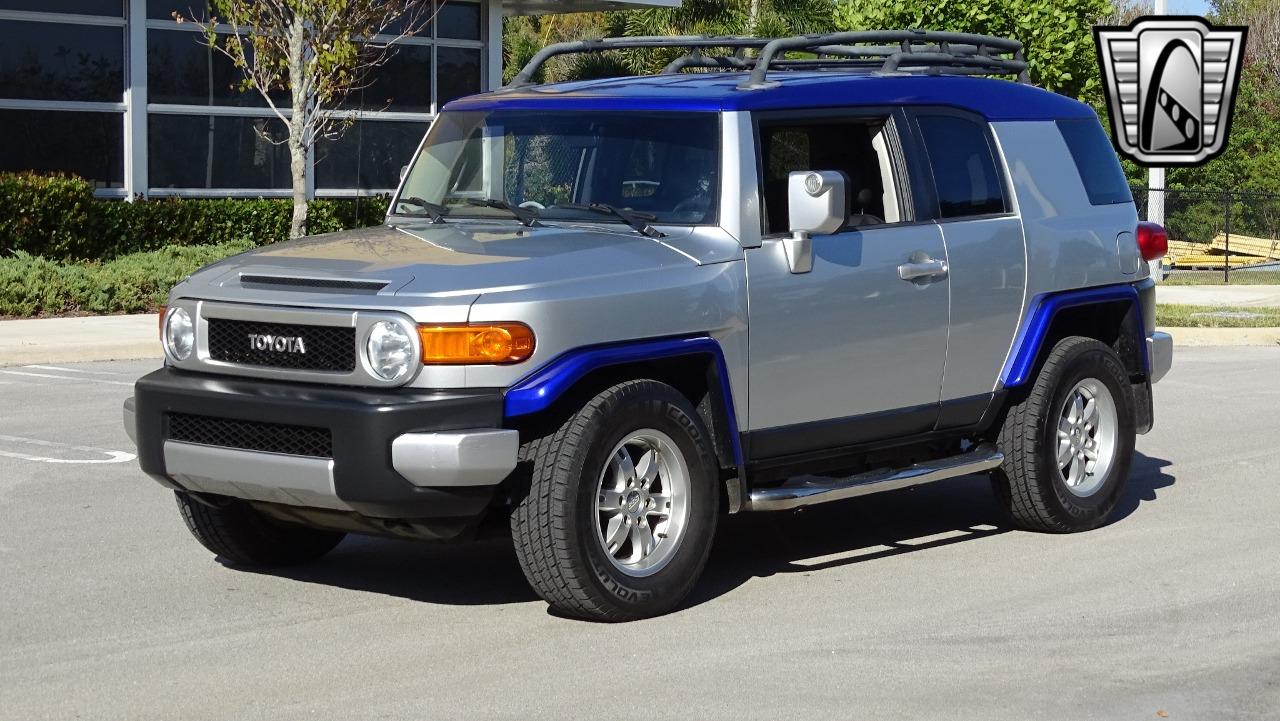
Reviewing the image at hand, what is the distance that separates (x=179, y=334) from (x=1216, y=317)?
1617 centimetres

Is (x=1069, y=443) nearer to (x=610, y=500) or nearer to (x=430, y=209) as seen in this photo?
(x=610, y=500)

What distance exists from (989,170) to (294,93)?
15.0 m

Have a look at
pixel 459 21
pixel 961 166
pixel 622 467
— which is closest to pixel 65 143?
pixel 459 21

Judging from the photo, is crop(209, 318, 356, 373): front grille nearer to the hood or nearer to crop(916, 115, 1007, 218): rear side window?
the hood

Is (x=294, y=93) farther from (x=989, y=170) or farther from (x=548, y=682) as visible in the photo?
(x=548, y=682)

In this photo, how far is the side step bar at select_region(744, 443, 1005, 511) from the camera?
23.6ft

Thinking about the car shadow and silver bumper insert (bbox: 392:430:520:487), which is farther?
the car shadow

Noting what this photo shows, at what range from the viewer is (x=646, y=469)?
22.1 feet

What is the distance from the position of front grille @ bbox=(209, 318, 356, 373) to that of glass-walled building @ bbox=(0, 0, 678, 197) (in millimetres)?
18294

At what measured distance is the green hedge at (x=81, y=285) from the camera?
1908 centimetres

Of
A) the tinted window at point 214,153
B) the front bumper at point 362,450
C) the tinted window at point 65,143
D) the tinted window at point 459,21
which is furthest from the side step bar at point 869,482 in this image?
the tinted window at point 459,21

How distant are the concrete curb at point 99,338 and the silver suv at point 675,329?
876cm

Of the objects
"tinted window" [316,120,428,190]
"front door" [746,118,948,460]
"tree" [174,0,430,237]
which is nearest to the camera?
"front door" [746,118,948,460]

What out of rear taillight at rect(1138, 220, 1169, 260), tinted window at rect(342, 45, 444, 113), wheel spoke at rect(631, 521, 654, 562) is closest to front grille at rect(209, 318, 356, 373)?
wheel spoke at rect(631, 521, 654, 562)
